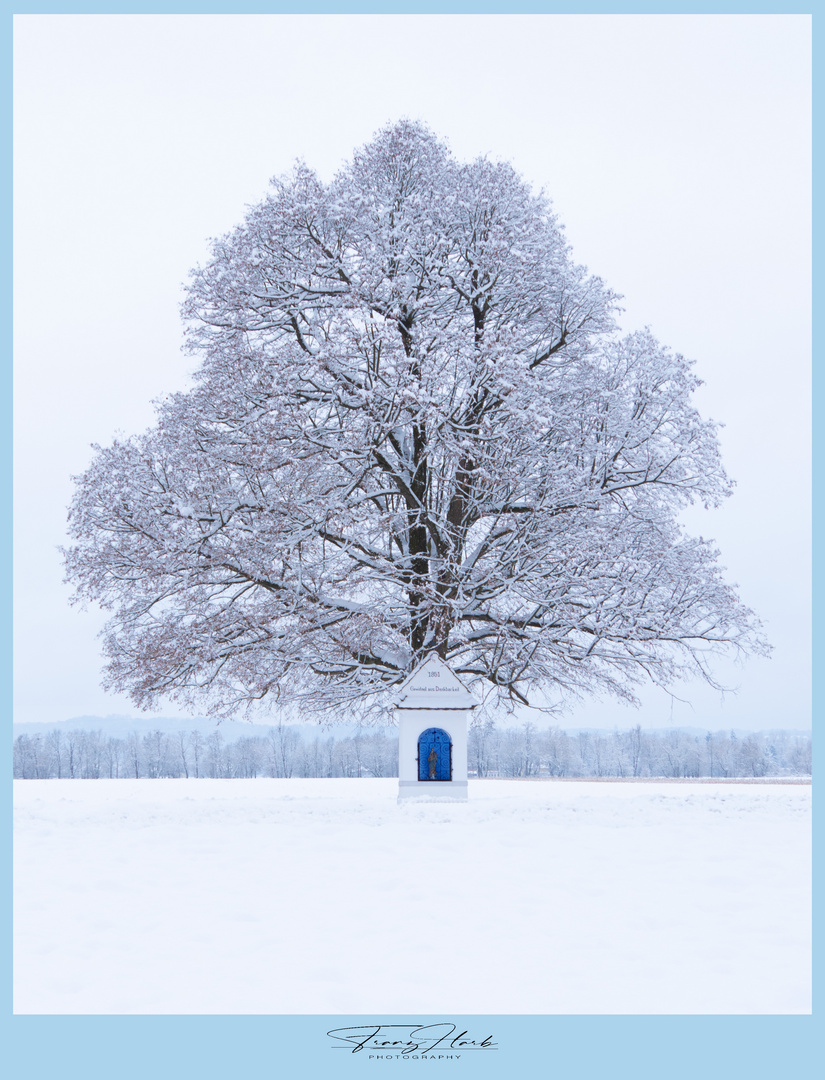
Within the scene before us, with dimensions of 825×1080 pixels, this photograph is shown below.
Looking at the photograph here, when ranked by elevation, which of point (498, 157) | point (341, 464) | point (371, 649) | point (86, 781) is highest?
point (498, 157)

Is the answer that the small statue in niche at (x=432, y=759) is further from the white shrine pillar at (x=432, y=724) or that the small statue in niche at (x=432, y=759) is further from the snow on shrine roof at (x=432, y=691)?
the snow on shrine roof at (x=432, y=691)

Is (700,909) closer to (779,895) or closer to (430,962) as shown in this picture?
(779,895)

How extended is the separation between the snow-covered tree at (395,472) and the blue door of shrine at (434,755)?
5.47ft

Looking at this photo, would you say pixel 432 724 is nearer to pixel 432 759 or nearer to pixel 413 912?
pixel 432 759

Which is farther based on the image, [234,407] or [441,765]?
[234,407]

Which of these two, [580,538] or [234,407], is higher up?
[234,407]

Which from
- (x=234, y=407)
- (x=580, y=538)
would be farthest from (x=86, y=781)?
(x=580, y=538)

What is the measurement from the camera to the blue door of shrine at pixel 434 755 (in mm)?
13789

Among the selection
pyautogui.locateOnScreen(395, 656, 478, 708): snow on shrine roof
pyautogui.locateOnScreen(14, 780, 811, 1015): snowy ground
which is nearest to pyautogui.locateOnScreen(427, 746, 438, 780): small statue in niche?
pyautogui.locateOnScreen(395, 656, 478, 708): snow on shrine roof

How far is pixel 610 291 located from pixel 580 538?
4749 mm

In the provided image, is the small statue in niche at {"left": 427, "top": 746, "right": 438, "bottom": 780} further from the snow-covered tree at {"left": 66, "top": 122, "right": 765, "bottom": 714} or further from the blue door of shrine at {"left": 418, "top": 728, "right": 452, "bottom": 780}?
the snow-covered tree at {"left": 66, "top": 122, "right": 765, "bottom": 714}

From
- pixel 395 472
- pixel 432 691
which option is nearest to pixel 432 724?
pixel 432 691

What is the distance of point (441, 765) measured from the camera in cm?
1386

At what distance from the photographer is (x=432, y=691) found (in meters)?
13.7
